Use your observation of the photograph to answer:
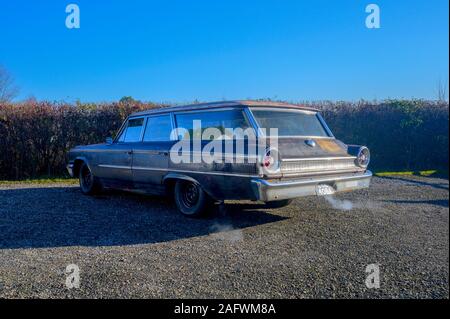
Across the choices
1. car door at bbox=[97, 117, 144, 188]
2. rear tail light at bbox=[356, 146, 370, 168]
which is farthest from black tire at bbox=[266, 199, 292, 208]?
car door at bbox=[97, 117, 144, 188]

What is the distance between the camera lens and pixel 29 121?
10648mm

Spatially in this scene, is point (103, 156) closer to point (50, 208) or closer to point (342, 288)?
point (50, 208)

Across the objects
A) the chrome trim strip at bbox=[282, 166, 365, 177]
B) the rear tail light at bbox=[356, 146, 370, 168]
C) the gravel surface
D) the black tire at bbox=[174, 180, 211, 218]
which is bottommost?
the gravel surface

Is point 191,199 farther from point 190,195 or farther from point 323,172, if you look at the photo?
point 323,172

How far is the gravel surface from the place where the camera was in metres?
2.94

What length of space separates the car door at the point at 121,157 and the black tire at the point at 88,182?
30cm

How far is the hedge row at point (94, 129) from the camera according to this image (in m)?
10.6

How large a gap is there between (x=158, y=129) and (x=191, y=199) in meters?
1.43

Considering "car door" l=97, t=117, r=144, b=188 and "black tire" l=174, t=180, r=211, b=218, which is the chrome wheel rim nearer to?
"black tire" l=174, t=180, r=211, b=218

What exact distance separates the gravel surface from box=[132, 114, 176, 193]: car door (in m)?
0.49

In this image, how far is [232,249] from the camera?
4004 millimetres

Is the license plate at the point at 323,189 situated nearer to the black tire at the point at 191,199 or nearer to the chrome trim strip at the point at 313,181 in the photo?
the chrome trim strip at the point at 313,181

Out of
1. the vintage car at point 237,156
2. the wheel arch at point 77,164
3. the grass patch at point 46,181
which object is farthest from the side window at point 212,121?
the grass patch at point 46,181
